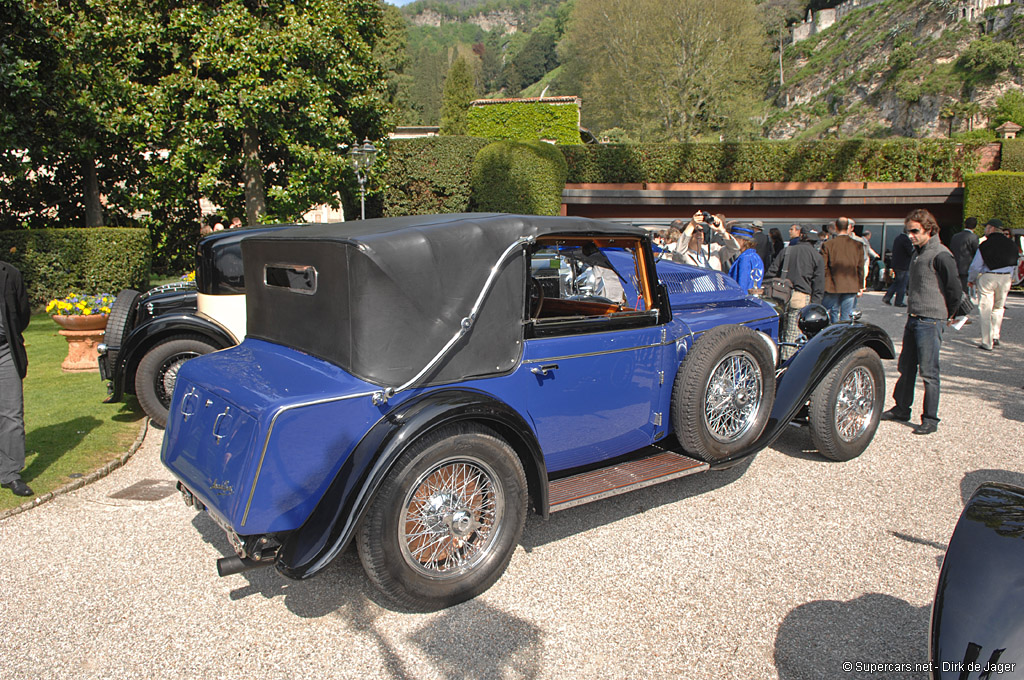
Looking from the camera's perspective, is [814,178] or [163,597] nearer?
[163,597]

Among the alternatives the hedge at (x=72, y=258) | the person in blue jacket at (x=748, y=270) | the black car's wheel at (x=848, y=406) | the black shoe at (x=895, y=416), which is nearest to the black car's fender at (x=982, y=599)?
the black car's wheel at (x=848, y=406)

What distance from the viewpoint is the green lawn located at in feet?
16.6

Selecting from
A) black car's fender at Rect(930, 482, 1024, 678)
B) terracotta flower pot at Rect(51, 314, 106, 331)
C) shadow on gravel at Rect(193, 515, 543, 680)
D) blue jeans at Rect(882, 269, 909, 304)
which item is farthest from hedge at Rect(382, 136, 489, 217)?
black car's fender at Rect(930, 482, 1024, 678)

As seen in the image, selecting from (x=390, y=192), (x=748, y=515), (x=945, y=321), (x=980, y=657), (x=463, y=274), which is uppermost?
(x=390, y=192)

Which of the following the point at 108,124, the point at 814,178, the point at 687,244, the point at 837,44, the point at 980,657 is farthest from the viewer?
the point at 837,44

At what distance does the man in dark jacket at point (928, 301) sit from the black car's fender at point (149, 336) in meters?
6.45

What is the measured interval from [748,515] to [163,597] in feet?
11.5

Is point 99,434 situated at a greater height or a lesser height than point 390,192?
lesser

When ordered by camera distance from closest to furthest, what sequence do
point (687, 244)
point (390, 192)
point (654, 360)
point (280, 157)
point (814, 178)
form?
point (654, 360)
point (687, 244)
point (280, 157)
point (390, 192)
point (814, 178)

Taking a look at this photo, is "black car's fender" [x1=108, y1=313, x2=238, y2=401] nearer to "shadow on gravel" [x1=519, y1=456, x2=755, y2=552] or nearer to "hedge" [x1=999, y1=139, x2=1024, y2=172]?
"shadow on gravel" [x1=519, y1=456, x2=755, y2=552]

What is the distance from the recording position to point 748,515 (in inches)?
169

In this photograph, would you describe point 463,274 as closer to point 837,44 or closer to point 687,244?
point 687,244

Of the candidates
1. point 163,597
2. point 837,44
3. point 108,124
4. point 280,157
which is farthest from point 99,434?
point 837,44

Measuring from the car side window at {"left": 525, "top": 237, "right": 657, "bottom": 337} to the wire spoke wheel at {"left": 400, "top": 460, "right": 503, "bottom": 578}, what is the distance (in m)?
0.85
